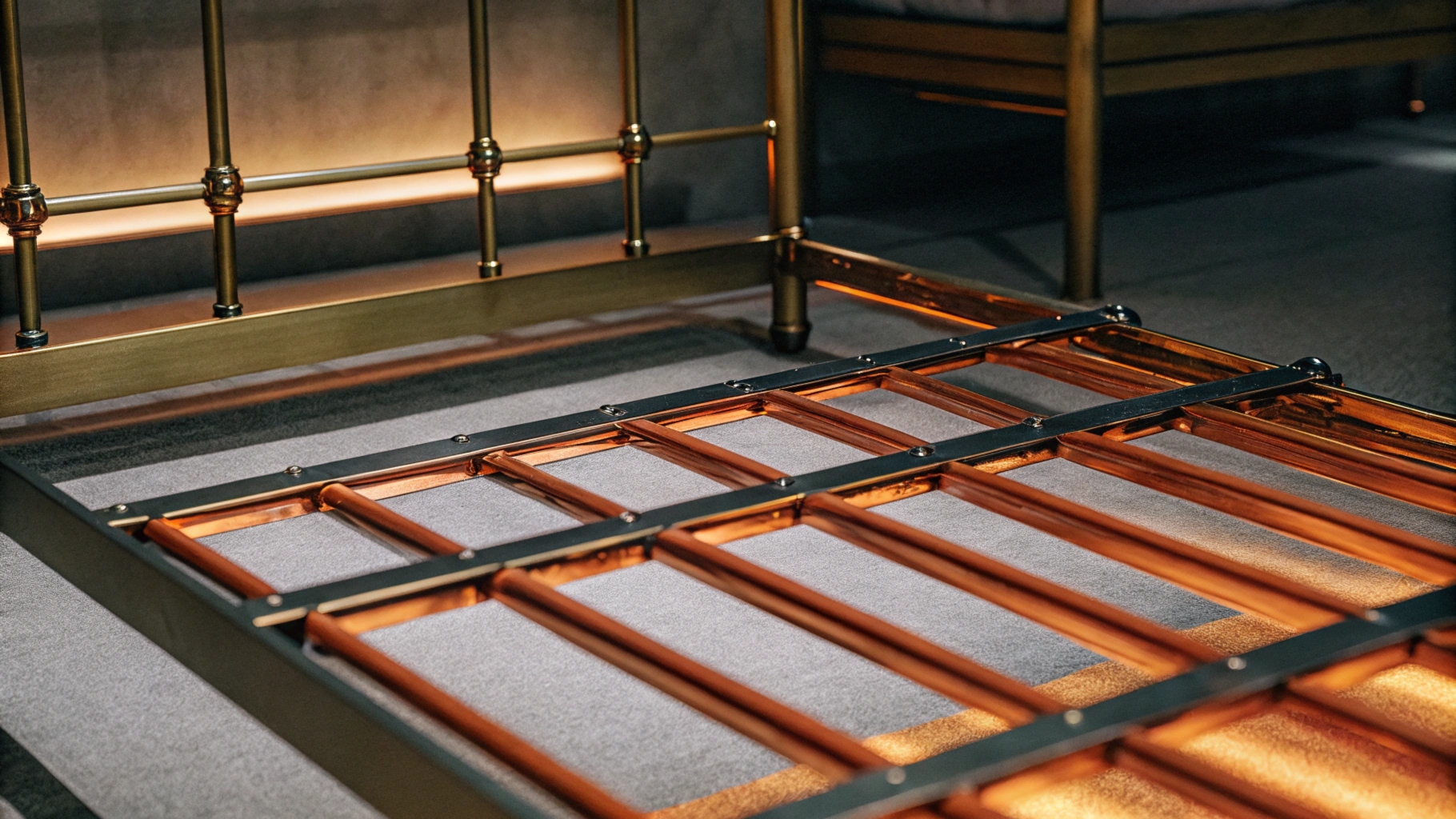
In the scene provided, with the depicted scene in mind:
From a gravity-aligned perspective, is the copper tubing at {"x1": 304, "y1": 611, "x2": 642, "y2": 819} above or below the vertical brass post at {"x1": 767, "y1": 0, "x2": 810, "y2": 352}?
below

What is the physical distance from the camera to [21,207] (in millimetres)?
1462

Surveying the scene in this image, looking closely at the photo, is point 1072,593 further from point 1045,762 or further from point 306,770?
point 306,770

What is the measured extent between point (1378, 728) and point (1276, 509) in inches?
11.3

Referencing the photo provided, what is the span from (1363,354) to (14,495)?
1.59 m

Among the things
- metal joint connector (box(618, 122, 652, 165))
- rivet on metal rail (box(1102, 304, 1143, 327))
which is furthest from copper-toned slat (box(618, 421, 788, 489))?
metal joint connector (box(618, 122, 652, 165))

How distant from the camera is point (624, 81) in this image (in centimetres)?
187

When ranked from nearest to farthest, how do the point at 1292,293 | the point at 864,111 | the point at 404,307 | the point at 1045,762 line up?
the point at 1045,762, the point at 404,307, the point at 1292,293, the point at 864,111

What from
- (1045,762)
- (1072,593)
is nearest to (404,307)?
(1072,593)

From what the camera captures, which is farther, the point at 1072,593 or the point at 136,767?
the point at 136,767

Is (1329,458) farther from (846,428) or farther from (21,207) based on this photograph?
(21,207)

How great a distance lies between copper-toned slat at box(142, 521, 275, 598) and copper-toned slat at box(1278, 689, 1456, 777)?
0.56 meters

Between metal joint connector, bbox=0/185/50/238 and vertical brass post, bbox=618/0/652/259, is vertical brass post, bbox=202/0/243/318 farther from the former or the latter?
vertical brass post, bbox=618/0/652/259

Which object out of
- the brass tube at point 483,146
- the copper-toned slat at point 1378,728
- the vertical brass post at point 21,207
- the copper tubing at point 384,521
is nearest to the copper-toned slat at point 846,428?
the copper tubing at point 384,521

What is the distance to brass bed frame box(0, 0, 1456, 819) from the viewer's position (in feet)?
2.38
